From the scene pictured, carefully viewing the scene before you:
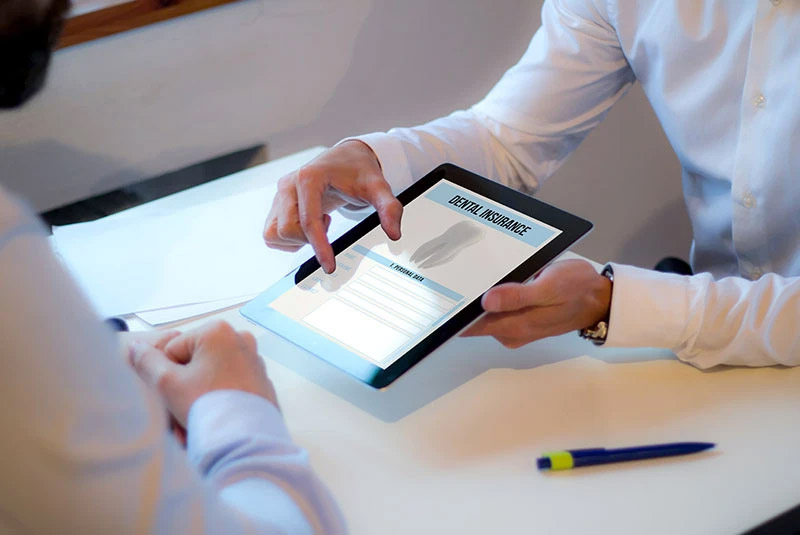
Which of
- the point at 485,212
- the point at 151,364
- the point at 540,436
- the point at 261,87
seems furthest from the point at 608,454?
the point at 261,87

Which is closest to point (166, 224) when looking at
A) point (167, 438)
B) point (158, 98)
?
point (158, 98)

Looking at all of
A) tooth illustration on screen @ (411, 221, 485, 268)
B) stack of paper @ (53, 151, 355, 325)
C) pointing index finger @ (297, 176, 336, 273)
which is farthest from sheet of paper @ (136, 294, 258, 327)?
tooth illustration on screen @ (411, 221, 485, 268)

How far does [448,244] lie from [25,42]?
17.9 inches

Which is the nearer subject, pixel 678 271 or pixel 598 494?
pixel 598 494

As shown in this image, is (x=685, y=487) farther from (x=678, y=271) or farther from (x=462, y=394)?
(x=678, y=271)

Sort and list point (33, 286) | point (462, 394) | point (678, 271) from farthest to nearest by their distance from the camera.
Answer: point (678, 271), point (462, 394), point (33, 286)

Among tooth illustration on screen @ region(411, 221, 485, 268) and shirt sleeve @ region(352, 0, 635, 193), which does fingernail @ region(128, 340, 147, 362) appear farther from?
shirt sleeve @ region(352, 0, 635, 193)

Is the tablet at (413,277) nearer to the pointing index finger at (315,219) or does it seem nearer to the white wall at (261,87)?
the pointing index finger at (315,219)

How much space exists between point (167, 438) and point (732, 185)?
2.53 ft

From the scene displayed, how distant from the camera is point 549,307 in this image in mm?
761

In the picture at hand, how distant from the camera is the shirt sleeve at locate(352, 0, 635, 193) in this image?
106 centimetres

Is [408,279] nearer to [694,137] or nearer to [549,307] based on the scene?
[549,307]

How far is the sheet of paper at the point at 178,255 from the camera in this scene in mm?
874

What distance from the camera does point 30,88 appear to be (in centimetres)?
45
